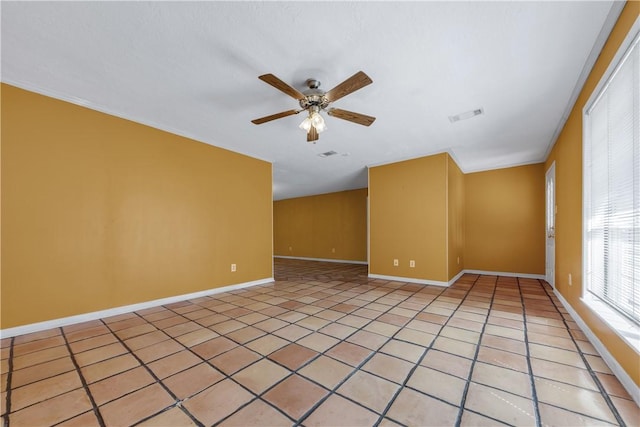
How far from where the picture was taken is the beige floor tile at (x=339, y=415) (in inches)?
48.9

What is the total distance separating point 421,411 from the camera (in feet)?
4.35

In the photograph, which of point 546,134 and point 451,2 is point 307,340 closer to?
point 451,2

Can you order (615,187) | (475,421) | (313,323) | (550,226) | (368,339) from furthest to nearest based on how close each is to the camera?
(550,226), (313,323), (368,339), (615,187), (475,421)

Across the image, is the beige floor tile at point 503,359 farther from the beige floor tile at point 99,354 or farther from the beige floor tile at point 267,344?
the beige floor tile at point 99,354

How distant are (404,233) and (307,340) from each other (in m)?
3.13

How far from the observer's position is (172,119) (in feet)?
10.2

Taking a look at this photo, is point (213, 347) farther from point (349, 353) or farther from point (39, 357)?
point (39, 357)

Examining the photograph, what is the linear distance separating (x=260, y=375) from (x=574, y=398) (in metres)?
1.87

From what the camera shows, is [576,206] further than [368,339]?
Yes

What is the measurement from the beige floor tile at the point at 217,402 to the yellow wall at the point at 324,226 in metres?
6.14

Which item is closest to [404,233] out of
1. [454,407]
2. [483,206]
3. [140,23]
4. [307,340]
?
[483,206]

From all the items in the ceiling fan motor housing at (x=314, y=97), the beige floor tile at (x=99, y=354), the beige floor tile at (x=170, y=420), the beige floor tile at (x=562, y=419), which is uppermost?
the ceiling fan motor housing at (x=314, y=97)

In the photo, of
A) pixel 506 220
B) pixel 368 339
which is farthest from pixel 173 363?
pixel 506 220

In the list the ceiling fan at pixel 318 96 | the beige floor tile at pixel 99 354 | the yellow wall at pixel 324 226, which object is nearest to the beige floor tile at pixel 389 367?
the beige floor tile at pixel 99 354
